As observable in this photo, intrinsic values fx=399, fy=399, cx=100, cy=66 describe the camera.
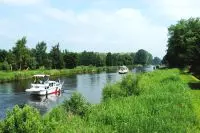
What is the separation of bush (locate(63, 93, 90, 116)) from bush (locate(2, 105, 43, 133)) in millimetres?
10231

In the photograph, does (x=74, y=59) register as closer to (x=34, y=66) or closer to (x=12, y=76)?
(x=34, y=66)

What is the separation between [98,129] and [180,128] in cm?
375

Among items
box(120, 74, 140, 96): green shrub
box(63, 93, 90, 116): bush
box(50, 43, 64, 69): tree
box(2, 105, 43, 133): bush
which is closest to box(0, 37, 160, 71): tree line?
box(50, 43, 64, 69): tree

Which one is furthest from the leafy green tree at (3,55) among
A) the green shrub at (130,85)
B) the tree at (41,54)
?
the green shrub at (130,85)

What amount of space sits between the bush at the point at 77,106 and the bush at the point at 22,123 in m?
10.2

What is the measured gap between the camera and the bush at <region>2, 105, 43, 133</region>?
47.4ft

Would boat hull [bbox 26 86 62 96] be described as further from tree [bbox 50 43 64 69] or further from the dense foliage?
tree [bbox 50 43 64 69]

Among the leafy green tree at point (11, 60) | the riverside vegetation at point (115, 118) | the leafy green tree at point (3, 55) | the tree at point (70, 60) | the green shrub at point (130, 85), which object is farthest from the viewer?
the tree at point (70, 60)

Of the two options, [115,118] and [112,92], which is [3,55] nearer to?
[112,92]

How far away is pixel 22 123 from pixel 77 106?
11.0 meters

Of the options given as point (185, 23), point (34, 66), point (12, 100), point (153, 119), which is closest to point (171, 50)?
point (185, 23)

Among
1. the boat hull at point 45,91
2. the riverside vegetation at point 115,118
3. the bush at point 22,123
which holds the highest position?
the bush at point 22,123

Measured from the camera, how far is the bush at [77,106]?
25.2m

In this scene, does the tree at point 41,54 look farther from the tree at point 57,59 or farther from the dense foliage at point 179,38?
the dense foliage at point 179,38
